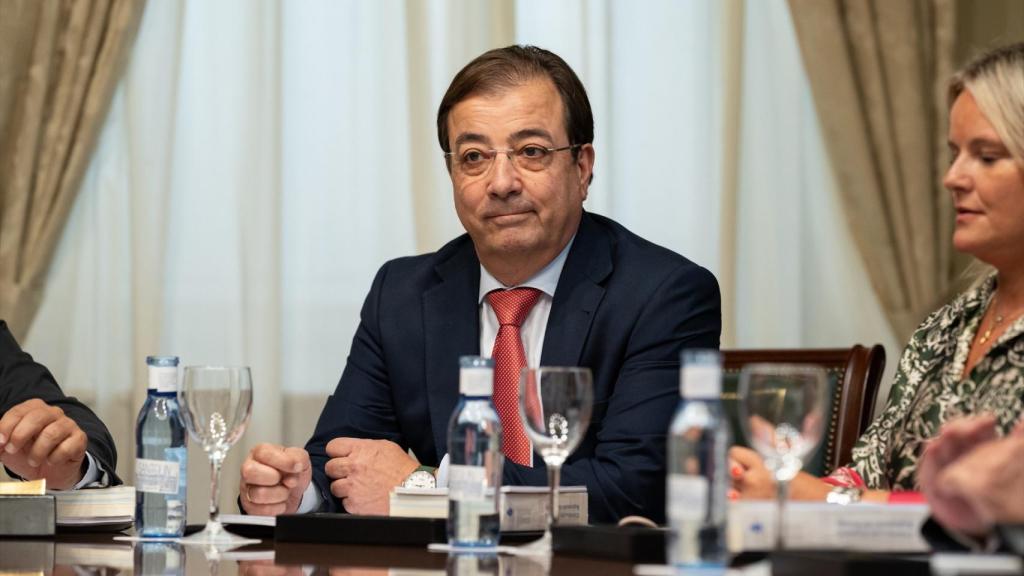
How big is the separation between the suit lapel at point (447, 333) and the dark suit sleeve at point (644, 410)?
285 mm

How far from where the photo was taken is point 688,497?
1.49 meters

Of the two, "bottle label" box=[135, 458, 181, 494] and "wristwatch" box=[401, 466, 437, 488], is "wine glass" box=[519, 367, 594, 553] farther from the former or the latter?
"wristwatch" box=[401, 466, 437, 488]

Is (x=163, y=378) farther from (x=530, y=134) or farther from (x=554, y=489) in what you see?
(x=530, y=134)

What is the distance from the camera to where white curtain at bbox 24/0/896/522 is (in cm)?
445

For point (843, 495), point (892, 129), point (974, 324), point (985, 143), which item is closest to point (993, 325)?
point (974, 324)

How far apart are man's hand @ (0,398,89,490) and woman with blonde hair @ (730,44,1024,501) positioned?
1199mm

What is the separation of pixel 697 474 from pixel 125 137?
11.3 feet

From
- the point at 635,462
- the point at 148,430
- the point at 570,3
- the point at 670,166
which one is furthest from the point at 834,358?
the point at 148,430

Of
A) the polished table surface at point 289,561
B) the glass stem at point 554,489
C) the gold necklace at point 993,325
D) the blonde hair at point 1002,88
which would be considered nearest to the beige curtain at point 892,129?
the gold necklace at point 993,325

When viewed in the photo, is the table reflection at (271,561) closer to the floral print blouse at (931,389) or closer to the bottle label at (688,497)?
the bottle label at (688,497)

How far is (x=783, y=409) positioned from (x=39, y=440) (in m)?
1.49

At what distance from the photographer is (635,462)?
265 centimetres

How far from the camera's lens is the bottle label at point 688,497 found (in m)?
1.48

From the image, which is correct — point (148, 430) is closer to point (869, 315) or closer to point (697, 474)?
point (697, 474)
